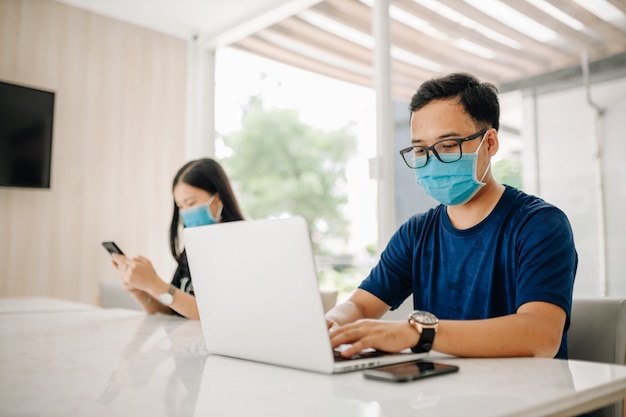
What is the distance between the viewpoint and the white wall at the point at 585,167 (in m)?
2.18

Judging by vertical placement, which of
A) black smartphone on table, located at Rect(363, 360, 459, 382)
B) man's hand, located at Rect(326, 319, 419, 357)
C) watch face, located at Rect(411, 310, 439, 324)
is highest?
watch face, located at Rect(411, 310, 439, 324)

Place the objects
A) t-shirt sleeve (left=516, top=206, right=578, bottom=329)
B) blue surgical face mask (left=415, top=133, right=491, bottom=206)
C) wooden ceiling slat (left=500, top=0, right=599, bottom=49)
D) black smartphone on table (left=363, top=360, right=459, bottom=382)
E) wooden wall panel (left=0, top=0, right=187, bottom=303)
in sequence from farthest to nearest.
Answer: wooden wall panel (left=0, top=0, right=187, bottom=303) < wooden ceiling slat (left=500, top=0, right=599, bottom=49) < blue surgical face mask (left=415, top=133, right=491, bottom=206) < t-shirt sleeve (left=516, top=206, right=578, bottom=329) < black smartphone on table (left=363, top=360, right=459, bottom=382)

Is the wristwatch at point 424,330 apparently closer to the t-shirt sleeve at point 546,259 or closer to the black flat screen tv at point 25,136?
the t-shirt sleeve at point 546,259

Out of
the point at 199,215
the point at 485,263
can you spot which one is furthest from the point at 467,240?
the point at 199,215

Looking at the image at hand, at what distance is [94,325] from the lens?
1.54 m

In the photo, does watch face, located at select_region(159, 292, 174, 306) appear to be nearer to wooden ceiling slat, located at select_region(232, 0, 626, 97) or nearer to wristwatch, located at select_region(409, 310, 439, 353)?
wristwatch, located at select_region(409, 310, 439, 353)

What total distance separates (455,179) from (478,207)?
0.10 metres

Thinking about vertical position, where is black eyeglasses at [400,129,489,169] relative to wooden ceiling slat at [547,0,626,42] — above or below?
below

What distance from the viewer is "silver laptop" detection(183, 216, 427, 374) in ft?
2.64

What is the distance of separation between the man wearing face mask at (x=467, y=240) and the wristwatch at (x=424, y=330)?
0.17m

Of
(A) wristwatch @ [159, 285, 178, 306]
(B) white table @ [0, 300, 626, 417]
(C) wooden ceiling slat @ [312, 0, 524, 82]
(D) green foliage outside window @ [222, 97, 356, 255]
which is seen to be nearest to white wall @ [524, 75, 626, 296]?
(C) wooden ceiling slat @ [312, 0, 524, 82]

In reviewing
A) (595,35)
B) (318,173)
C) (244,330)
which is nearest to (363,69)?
(595,35)

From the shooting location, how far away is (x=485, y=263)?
130 cm

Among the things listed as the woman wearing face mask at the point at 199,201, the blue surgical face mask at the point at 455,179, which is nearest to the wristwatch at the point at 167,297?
the woman wearing face mask at the point at 199,201
